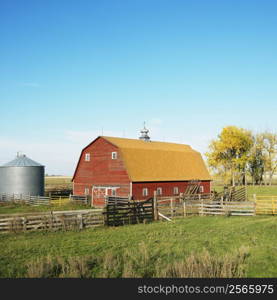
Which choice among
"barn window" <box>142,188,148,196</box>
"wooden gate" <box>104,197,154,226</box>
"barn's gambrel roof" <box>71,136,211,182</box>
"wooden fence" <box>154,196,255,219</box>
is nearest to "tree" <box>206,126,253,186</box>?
"barn's gambrel roof" <box>71,136,211,182</box>

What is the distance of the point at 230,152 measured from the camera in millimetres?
61281

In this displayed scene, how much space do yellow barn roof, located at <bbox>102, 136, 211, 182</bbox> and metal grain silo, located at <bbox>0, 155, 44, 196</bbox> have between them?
500 inches

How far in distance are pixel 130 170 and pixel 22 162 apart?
16833 millimetres

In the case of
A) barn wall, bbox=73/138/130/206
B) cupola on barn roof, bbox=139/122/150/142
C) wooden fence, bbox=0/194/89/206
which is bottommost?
wooden fence, bbox=0/194/89/206

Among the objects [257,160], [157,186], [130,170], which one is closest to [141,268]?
[130,170]

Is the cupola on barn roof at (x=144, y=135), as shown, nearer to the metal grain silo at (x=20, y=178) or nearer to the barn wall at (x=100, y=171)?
the barn wall at (x=100, y=171)

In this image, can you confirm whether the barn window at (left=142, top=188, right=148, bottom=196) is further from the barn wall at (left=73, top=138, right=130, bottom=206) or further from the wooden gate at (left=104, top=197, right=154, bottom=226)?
the wooden gate at (left=104, top=197, right=154, bottom=226)

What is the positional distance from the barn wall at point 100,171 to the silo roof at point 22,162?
754cm

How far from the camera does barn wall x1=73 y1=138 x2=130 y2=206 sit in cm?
3362

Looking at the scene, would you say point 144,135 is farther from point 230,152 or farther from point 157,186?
point 230,152

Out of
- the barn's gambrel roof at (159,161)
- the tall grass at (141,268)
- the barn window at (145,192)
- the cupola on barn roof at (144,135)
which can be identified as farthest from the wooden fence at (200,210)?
the cupola on barn roof at (144,135)

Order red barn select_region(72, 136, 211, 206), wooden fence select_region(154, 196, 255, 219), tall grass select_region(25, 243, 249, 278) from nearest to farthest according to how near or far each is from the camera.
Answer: tall grass select_region(25, 243, 249, 278), wooden fence select_region(154, 196, 255, 219), red barn select_region(72, 136, 211, 206)

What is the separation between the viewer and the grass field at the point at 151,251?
369 inches
